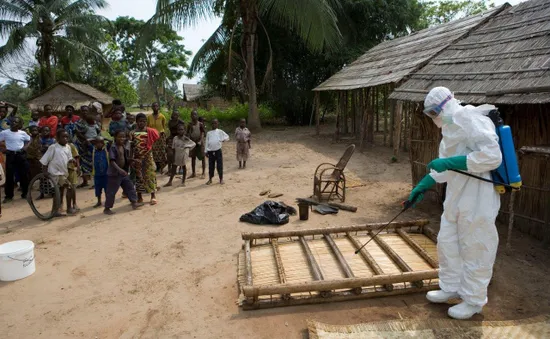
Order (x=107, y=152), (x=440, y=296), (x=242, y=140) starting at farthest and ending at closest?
(x=242, y=140)
(x=107, y=152)
(x=440, y=296)

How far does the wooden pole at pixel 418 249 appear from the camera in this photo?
3979mm

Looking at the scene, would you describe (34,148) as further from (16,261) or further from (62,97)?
(62,97)

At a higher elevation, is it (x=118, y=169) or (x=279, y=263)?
(x=118, y=169)

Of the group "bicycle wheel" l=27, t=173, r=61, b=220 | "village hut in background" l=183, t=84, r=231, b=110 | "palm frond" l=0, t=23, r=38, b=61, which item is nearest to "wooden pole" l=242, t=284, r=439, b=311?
"bicycle wheel" l=27, t=173, r=61, b=220

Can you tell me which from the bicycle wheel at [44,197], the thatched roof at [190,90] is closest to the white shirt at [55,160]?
the bicycle wheel at [44,197]

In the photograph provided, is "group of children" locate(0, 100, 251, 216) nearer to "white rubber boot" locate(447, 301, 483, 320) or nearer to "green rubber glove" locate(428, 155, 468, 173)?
"green rubber glove" locate(428, 155, 468, 173)

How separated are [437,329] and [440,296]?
456 millimetres

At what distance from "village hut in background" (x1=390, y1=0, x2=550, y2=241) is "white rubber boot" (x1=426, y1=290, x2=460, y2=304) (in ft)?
6.23

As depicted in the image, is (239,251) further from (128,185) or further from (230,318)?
(128,185)

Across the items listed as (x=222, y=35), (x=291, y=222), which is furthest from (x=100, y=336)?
(x=222, y=35)

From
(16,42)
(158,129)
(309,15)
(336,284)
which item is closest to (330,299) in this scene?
(336,284)

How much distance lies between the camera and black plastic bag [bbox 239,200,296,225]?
19.2ft

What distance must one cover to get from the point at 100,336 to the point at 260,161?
27.1 feet

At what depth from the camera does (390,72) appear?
11.1 metres
